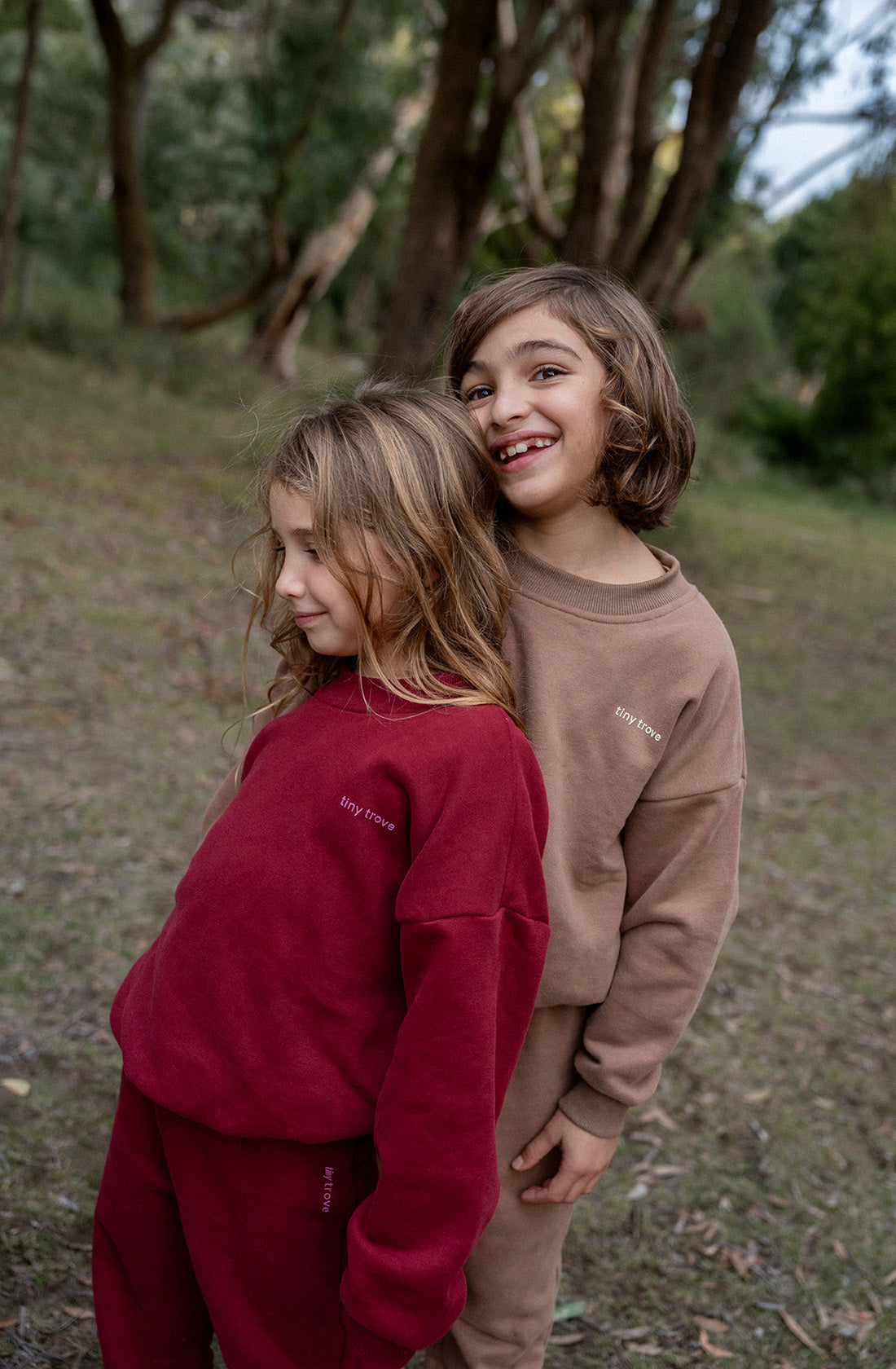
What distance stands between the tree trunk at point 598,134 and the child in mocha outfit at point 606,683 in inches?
250

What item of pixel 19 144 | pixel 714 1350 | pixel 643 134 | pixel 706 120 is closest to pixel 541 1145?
pixel 714 1350

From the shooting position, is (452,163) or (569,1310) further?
(452,163)

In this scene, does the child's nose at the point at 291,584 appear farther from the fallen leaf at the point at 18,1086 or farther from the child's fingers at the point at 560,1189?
the fallen leaf at the point at 18,1086

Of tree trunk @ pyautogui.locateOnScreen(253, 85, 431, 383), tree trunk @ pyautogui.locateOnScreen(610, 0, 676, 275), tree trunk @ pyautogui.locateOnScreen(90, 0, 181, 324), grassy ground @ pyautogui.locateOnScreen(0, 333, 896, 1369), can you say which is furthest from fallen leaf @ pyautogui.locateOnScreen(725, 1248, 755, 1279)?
tree trunk @ pyautogui.locateOnScreen(253, 85, 431, 383)

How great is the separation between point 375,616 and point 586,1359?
5.44 ft

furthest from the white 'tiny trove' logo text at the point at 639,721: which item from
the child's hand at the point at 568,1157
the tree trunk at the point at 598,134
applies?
the tree trunk at the point at 598,134

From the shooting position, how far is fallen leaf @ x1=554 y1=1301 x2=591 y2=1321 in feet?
7.11

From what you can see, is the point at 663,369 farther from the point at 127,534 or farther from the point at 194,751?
the point at 127,534

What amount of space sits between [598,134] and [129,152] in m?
5.95

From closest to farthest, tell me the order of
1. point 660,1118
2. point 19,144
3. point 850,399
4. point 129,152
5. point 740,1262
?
1. point 740,1262
2. point 660,1118
3. point 19,144
4. point 129,152
5. point 850,399

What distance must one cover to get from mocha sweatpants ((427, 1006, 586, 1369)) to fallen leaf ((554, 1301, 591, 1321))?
0.54 metres

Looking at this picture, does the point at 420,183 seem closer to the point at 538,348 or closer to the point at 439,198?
the point at 439,198

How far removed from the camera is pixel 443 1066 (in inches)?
47.4

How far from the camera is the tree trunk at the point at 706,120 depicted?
22.6 feet
